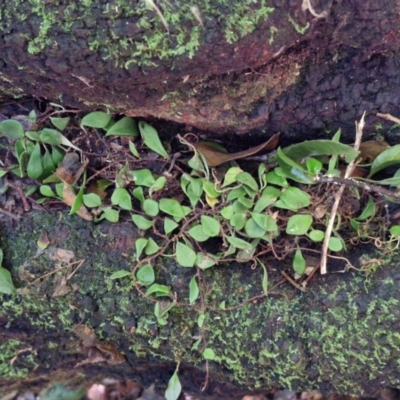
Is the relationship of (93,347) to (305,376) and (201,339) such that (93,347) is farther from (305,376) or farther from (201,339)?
(305,376)

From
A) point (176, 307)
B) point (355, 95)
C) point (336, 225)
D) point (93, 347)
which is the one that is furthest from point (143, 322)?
point (355, 95)

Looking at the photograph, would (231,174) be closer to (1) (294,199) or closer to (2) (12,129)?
(1) (294,199)

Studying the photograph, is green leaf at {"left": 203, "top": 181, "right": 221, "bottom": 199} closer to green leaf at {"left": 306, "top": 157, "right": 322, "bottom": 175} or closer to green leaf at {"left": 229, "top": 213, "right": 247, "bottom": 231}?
green leaf at {"left": 229, "top": 213, "right": 247, "bottom": 231}

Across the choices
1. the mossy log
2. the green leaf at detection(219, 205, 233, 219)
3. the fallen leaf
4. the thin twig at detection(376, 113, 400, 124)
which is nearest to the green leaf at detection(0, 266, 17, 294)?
the mossy log

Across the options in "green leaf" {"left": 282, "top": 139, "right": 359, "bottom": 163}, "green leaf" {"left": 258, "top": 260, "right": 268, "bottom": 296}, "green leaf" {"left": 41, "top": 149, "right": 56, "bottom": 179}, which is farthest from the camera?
"green leaf" {"left": 41, "top": 149, "right": 56, "bottom": 179}

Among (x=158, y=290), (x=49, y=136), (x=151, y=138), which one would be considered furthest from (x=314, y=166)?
(x=49, y=136)

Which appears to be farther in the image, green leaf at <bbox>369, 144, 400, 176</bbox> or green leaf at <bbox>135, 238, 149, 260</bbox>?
green leaf at <bbox>135, 238, 149, 260</bbox>
